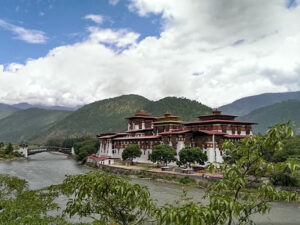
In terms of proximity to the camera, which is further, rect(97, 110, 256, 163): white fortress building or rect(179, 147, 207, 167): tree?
rect(97, 110, 256, 163): white fortress building

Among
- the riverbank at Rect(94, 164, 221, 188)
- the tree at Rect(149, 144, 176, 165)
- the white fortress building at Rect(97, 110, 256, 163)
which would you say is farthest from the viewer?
the white fortress building at Rect(97, 110, 256, 163)

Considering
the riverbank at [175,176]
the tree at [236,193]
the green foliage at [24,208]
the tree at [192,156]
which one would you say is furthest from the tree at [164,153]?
the tree at [236,193]

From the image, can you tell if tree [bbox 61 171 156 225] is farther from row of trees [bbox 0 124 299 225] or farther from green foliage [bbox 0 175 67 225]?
green foliage [bbox 0 175 67 225]

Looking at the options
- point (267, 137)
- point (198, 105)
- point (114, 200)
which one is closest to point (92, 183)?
point (114, 200)

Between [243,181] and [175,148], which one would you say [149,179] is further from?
[243,181]

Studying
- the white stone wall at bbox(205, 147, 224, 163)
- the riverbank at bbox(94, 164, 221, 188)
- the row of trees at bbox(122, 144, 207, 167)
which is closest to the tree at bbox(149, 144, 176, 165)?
the row of trees at bbox(122, 144, 207, 167)

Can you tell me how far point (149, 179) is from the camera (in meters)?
47.9

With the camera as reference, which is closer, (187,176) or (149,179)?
(187,176)

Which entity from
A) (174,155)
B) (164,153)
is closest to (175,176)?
(164,153)

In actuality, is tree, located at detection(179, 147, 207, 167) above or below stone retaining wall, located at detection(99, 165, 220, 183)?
above

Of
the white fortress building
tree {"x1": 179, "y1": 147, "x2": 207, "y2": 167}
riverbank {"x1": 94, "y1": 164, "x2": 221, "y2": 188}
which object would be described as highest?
the white fortress building

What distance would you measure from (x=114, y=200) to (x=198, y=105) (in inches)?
5871

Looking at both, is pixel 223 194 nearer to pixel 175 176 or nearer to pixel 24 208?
pixel 24 208

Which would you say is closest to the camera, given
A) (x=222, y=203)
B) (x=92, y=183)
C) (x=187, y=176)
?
(x=222, y=203)
